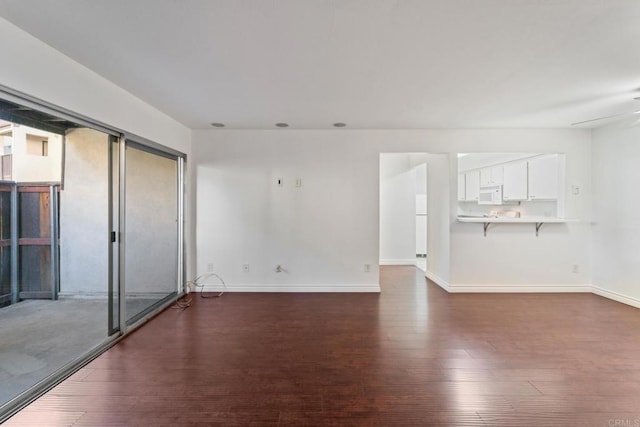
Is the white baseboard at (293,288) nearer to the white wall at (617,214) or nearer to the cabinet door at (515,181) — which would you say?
the cabinet door at (515,181)

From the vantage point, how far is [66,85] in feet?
6.99

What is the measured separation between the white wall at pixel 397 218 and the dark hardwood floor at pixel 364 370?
2.79 m

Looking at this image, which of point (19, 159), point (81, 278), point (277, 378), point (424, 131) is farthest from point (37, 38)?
point (424, 131)

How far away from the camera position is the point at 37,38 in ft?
6.17

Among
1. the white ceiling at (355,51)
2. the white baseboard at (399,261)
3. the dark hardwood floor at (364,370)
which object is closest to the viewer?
the white ceiling at (355,51)

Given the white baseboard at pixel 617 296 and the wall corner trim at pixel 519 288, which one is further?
the wall corner trim at pixel 519 288

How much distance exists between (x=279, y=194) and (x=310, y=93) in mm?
1769

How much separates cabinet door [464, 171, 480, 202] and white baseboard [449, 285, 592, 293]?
233cm

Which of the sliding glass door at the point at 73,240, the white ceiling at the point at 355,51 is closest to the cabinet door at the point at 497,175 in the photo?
the white ceiling at the point at 355,51

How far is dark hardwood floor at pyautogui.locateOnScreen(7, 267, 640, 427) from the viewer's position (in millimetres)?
1736

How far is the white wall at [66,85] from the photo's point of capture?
1748 mm

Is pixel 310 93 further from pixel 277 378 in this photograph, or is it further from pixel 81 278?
pixel 81 278

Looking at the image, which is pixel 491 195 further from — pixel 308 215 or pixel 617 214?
pixel 308 215

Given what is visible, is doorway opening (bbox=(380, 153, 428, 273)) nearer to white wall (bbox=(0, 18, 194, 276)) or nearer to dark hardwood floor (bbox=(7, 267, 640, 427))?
dark hardwood floor (bbox=(7, 267, 640, 427))
